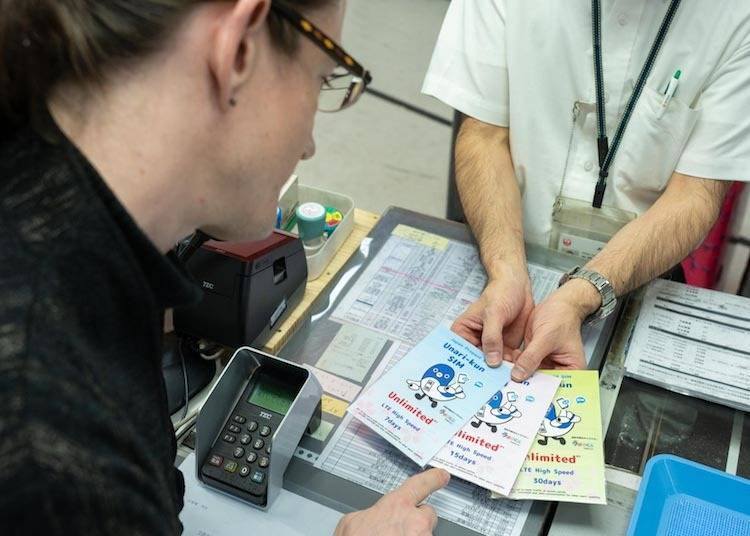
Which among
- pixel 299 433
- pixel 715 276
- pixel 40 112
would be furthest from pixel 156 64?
pixel 715 276

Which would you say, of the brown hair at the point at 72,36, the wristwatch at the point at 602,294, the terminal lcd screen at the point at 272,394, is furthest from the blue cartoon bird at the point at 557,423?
the brown hair at the point at 72,36

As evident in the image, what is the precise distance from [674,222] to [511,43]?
0.45 metres

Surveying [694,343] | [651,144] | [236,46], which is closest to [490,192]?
[651,144]

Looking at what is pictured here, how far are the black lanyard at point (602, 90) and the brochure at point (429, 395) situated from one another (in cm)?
48

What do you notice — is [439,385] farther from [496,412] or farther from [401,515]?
[401,515]

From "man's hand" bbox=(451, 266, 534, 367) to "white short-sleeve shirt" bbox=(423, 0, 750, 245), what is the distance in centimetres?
29

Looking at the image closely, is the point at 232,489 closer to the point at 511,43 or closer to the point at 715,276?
the point at 511,43

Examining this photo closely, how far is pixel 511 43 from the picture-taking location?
1331 mm

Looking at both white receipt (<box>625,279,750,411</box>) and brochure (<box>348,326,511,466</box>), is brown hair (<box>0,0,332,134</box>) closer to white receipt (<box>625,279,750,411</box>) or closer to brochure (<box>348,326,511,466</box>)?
brochure (<box>348,326,511,466</box>)

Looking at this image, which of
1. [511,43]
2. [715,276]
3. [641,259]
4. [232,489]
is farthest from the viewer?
[715,276]

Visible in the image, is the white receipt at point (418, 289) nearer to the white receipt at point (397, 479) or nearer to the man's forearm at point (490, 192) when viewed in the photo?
the man's forearm at point (490, 192)

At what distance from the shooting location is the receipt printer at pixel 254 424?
87cm

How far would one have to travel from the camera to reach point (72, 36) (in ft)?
1.68

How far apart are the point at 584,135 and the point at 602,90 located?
0.10 meters
